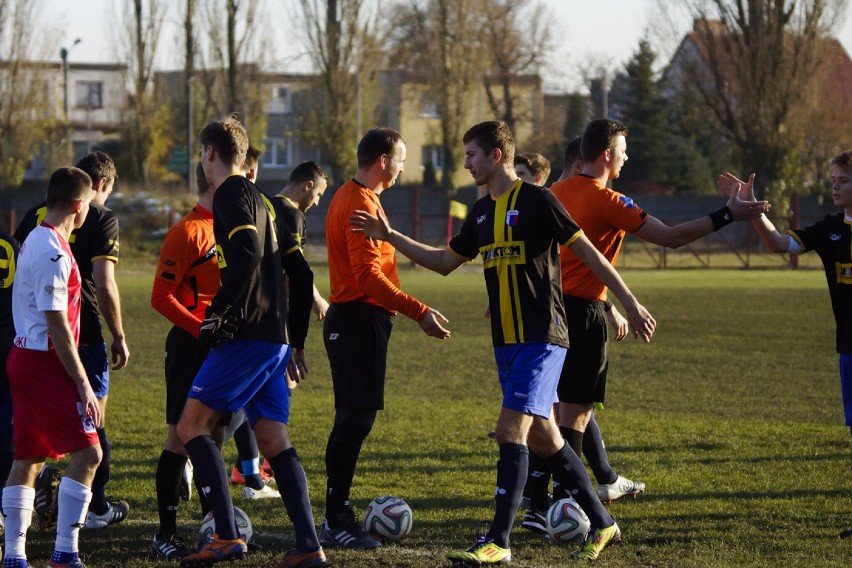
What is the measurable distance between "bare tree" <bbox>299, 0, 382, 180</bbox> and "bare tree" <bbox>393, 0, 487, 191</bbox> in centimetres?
304

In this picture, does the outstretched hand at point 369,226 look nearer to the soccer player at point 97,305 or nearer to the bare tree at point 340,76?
the soccer player at point 97,305

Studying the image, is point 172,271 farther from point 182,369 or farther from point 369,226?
point 369,226

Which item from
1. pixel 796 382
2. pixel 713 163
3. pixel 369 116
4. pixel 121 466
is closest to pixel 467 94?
pixel 369 116

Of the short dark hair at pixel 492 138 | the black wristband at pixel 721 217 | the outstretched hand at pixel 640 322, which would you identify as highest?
the short dark hair at pixel 492 138

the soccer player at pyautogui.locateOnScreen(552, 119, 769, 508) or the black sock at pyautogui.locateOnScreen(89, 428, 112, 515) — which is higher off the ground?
the soccer player at pyautogui.locateOnScreen(552, 119, 769, 508)

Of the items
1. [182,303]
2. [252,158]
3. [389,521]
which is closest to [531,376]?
[389,521]

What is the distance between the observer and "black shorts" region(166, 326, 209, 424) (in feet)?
20.2

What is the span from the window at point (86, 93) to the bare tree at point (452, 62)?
96.5 ft

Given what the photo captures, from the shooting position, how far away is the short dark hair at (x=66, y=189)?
5367 mm

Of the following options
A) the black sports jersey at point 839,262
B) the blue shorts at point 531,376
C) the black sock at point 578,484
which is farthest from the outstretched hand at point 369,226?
the black sports jersey at point 839,262

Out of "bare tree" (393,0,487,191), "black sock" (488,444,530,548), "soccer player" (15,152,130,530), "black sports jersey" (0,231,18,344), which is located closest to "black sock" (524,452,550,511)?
"black sock" (488,444,530,548)

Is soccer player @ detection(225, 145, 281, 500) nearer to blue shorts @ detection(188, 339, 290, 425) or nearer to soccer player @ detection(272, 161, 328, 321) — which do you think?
soccer player @ detection(272, 161, 328, 321)

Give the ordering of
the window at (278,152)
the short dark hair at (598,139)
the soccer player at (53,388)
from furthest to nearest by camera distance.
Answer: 1. the window at (278,152)
2. the short dark hair at (598,139)
3. the soccer player at (53,388)

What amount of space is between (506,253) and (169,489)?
2.16m
